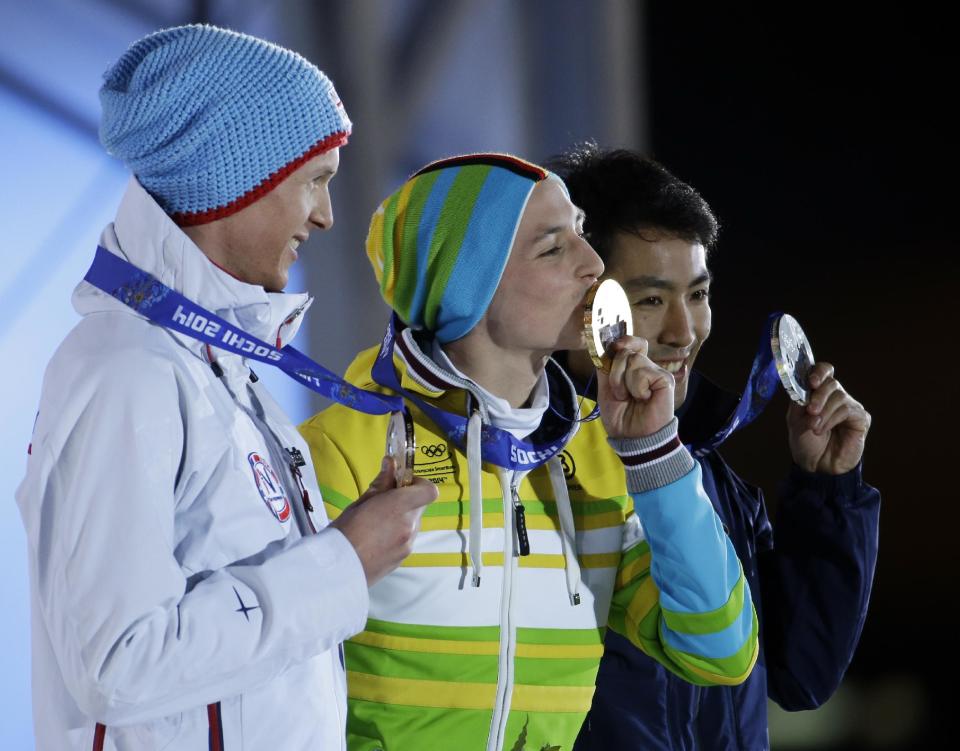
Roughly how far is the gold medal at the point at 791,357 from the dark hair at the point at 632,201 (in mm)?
196

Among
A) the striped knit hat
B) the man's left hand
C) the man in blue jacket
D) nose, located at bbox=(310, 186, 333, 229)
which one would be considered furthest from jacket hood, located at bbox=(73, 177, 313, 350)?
the man's left hand

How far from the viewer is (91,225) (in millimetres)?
2023

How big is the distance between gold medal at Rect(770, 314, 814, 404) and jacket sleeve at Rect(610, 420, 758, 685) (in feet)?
1.15

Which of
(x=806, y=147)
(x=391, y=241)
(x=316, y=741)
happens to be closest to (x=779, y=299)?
(x=806, y=147)

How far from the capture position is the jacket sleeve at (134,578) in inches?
36.6

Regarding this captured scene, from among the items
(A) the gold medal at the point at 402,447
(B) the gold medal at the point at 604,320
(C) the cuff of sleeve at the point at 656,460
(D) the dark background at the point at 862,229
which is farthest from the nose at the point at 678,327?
(D) the dark background at the point at 862,229

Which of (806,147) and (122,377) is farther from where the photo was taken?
(806,147)

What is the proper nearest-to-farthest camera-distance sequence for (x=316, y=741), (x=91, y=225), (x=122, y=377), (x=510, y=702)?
(x=122, y=377) < (x=316, y=741) < (x=510, y=702) < (x=91, y=225)

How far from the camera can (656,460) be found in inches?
55.3

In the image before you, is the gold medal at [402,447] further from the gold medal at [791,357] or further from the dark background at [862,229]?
the dark background at [862,229]

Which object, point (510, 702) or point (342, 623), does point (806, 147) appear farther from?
point (342, 623)

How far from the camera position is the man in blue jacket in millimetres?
1702

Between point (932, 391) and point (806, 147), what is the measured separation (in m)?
0.75

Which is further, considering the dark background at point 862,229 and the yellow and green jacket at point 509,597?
the dark background at point 862,229
